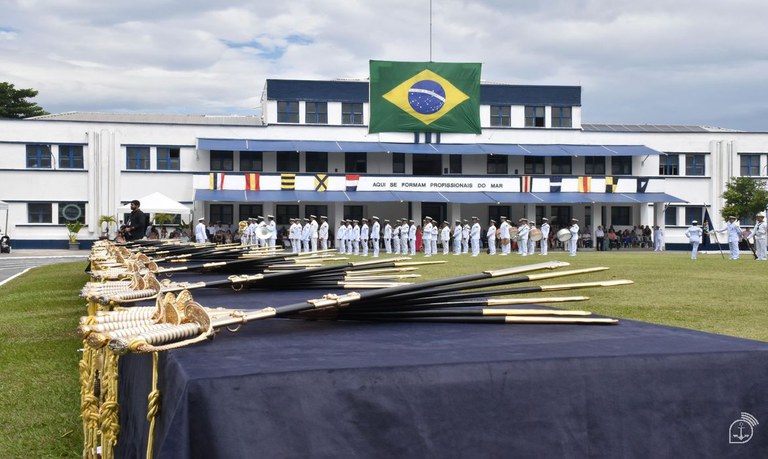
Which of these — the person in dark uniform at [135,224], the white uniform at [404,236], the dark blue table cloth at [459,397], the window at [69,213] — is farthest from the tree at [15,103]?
the dark blue table cloth at [459,397]

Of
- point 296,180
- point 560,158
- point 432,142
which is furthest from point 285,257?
point 560,158

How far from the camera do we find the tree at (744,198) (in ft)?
161

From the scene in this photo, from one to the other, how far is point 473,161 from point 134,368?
161 feet

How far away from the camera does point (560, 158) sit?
5216cm

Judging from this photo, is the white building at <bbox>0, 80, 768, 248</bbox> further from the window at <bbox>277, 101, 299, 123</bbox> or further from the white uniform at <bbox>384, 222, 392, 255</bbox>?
the white uniform at <bbox>384, 222, 392, 255</bbox>

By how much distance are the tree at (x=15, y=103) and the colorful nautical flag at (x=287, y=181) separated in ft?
98.2

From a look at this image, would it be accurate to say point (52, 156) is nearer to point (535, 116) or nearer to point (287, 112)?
point (287, 112)

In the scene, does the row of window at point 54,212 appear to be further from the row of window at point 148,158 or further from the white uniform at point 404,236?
the white uniform at point 404,236

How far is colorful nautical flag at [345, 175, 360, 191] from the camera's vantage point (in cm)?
4781

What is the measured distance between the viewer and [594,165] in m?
52.1

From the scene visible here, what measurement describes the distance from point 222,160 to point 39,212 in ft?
34.8

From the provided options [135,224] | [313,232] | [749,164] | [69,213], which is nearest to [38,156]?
[69,213]

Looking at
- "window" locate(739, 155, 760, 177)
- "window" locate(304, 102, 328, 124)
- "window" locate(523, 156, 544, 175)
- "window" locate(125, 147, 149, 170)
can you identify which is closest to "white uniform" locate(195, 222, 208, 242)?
"window" locate(125, 147, 149, 170)

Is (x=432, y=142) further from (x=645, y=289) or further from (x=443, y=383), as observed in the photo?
(x=443, y=383)
